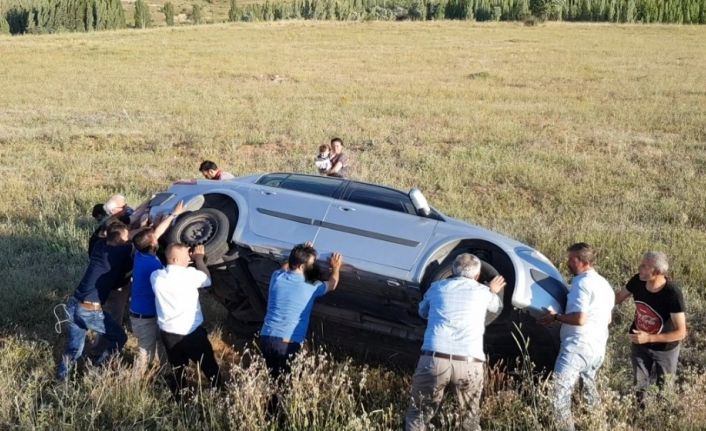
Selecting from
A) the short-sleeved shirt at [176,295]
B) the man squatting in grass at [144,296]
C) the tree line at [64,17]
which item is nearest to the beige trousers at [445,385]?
the short-sleeved shirt at [176,295]

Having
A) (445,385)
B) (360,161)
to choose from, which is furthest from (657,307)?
(360,161)

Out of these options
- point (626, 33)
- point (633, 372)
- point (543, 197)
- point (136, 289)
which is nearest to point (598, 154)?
point (543, 197)

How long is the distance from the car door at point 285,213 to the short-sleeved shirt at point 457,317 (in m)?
1.32

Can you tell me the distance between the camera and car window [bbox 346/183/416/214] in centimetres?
585

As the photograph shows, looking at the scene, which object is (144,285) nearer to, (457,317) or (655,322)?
(457,317)

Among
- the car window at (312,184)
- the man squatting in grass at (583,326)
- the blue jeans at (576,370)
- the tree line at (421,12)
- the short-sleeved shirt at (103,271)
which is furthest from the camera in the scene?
the tree line at (421,12)

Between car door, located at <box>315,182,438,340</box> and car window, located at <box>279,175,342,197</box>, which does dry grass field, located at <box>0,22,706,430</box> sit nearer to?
car door, located at <box>315,182,438,340</box>

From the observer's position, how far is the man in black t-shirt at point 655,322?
505cm

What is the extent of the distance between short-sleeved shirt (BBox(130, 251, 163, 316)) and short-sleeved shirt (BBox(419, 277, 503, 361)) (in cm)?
224

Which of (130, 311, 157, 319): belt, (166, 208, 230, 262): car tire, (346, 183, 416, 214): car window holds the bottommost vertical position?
Result: (130, 311, 157, 319): belt

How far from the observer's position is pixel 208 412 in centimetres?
473

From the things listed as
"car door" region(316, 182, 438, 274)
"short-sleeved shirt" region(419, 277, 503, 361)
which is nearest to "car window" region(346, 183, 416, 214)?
"car door" region(316, 182, 438, 274)

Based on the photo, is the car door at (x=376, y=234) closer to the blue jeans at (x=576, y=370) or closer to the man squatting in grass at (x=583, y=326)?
the man squatting in grass at (x=583, y=326)

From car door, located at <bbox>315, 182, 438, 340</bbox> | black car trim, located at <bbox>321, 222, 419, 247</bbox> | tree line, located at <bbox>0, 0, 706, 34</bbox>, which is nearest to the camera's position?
car door, located at <bbox>315, 182, 438, 340</bbox>
